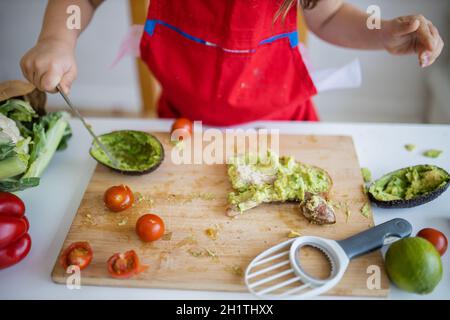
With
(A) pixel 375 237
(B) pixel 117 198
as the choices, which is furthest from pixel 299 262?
(B) pixel 117 198

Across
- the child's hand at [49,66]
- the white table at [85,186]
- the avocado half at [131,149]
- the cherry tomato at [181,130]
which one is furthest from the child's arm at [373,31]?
the child's hand at [49,66]

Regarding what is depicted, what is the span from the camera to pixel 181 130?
1.44 metres

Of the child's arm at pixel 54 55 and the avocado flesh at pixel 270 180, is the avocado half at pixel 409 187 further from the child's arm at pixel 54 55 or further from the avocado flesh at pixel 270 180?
the child's arm at pixel 54 55

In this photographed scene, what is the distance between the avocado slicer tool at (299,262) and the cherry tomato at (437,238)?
5 centimetres

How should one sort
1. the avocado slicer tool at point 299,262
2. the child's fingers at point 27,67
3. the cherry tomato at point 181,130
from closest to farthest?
1. the avocado slicer tool at point 299,262
2. the child's fingers at point 27,67
3. the cherry tomato at point 181,130

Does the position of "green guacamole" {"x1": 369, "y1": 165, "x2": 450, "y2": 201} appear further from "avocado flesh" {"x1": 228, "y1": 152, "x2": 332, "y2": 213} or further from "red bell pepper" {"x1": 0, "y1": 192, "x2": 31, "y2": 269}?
"red bell pepper" {"x1": 0, "y1": 192, "x2": 31, "y2": 269}

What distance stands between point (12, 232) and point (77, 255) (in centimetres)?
17

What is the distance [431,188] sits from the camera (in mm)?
1189

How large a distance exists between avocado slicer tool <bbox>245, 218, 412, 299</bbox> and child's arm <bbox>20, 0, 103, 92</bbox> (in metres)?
0.75

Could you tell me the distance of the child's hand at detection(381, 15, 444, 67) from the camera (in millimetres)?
1199

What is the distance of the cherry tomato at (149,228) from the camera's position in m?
1.07

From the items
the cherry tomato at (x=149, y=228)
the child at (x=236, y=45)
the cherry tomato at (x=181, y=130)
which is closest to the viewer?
the cherry tomato at (x=149, y=228)

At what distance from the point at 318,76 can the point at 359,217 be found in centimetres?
67

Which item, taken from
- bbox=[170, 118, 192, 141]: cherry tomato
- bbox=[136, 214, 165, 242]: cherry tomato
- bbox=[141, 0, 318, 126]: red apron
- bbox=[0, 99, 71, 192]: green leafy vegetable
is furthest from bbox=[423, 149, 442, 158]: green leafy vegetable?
bbox=[0, 99, 71, 192]: green leafy vegetable
